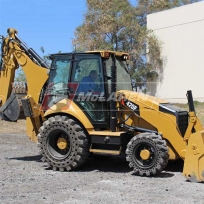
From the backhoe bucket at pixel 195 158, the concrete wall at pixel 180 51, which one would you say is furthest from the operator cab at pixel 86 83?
the concrete wall at pixel 180 51

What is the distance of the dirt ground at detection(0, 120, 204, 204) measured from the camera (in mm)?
5785

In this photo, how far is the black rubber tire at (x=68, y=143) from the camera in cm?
776

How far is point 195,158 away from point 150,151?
890 mm

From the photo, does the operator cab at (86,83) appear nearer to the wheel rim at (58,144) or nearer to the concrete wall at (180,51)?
the wheel rim at (58,144)

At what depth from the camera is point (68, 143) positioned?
807cm

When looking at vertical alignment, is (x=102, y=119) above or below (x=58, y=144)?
above

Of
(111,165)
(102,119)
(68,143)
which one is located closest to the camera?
(102,119)

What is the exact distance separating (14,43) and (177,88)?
16.8 metres

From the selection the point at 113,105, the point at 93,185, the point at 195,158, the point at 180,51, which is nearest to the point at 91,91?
the point at 113,105

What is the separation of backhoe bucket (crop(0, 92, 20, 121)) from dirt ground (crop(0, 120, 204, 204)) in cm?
105

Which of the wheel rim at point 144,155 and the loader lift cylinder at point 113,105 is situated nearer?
the wheel rim at point 144,155

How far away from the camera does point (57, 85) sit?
27.4 ft

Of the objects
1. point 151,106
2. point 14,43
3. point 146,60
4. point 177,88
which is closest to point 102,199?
point 151,106

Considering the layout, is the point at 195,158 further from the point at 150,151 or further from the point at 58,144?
the point at 58,144
